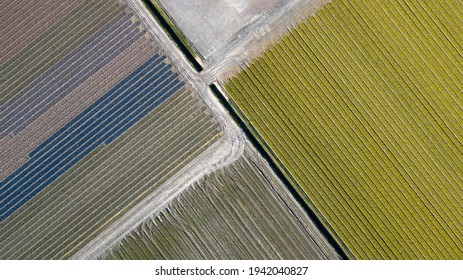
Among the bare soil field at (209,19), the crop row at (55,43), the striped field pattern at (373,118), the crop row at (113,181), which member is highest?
the crop row at (55,43)

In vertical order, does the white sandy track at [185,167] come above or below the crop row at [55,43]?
below

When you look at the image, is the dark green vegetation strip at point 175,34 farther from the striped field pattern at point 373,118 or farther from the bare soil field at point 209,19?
the striped field pattern at point 373,118

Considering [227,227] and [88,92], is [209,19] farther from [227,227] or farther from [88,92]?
[227,227]

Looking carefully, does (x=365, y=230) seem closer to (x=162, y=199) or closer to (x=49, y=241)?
(x=162, y=199)

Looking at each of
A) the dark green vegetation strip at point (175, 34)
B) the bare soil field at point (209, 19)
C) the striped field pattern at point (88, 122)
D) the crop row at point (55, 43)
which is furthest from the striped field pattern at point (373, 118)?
the crop row at point (55, 43)

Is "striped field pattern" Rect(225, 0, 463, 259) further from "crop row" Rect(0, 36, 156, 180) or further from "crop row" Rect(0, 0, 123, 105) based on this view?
"crop row" Rect(0, 0, 123, 105)

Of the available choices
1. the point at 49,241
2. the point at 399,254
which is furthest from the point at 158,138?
the point at 399,254
